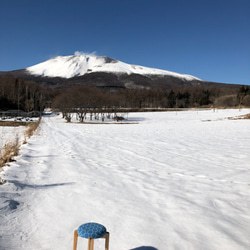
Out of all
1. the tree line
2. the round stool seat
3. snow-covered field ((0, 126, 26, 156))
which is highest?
the tree line

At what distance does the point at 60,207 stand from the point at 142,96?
8955 centimetres

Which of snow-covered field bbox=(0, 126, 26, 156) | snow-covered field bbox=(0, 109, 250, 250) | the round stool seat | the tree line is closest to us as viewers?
the round stool seat

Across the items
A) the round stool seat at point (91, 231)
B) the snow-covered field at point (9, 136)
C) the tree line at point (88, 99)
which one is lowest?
the snow-covered field at point (9, 136)

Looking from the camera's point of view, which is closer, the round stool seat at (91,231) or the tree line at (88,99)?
the round stool seat at (91,231)

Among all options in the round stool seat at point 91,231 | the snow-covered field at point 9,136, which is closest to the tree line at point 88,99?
the snow-covered field at point 9,136

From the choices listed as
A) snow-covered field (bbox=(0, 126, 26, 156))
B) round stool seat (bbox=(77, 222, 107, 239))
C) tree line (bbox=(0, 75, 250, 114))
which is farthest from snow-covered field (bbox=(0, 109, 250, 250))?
tree line (bbox=(0, 75, 250, 114))

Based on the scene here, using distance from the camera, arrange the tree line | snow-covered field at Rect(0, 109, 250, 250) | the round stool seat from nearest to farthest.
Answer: the round stool seat, snow-covered field at Rect(0, 109, 250, 250), the tree line

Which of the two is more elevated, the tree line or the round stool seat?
the tree line

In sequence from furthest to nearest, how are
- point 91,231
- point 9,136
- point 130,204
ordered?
point 9,136 < point 130,204 < point 91,231

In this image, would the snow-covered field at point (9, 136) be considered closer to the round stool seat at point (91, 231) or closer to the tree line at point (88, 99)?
the round stool seat at point (91, 231)

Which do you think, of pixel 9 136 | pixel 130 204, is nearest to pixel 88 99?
pixel 9 136

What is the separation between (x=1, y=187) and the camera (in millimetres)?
3789

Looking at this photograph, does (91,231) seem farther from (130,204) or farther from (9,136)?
(9,136)

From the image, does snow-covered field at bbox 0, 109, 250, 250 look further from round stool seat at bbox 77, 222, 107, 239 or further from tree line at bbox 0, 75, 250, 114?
tree line at bbox 0, 75, 250, 114
